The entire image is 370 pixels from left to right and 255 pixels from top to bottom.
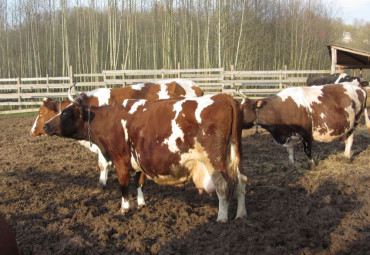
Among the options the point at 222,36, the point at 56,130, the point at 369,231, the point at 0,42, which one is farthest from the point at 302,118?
the point at 0,42

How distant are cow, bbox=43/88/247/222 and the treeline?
18.9 meters

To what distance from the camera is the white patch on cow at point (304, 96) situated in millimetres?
7148

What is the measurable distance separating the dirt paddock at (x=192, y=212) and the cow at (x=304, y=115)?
59 cm

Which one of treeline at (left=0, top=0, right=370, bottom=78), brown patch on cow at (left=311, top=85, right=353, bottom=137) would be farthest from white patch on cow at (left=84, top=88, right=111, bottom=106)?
treeline at (left=0, top=0, right=370, bottom=78)

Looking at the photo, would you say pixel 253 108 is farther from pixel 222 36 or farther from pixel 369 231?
pixel 222 36

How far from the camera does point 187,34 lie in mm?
24844

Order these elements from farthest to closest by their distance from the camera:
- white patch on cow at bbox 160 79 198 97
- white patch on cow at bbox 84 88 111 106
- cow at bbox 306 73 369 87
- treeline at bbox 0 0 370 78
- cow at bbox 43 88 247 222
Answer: treeline at bbox 0 0 370 78, cow at bbox 306 73 369 87, white patch on cow at bbox 160 79 198 97, white patch on cow at bbox 84 88 111 106, cow at bbox 43 88 247 222

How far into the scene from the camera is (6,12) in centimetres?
2725

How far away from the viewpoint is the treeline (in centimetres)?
2467

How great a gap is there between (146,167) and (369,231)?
2.81 meters

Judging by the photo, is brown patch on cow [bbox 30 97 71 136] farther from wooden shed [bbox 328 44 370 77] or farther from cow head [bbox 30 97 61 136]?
wooden shed [bbox 328 44 370 77]

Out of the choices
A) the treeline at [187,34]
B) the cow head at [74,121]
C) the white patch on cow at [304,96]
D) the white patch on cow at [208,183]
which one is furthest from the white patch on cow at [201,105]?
the treeline at [187,34]

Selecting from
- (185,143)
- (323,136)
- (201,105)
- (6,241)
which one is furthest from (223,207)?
(323,136)

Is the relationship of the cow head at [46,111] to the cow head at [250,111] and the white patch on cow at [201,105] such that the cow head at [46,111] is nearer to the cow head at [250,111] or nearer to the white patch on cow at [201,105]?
the white patch on cow at [201,105]
